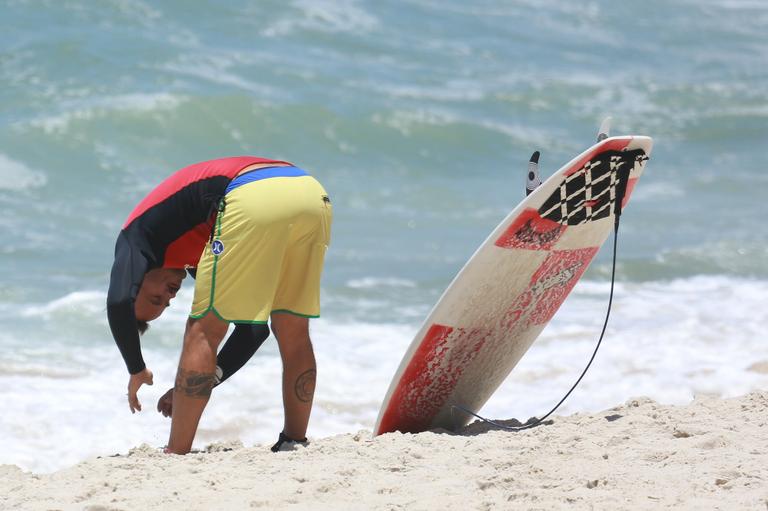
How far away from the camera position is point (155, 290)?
3674 millimetres

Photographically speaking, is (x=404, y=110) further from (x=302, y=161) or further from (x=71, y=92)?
(x=71, y=92)

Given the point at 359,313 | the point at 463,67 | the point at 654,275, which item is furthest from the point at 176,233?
the point at 463,67

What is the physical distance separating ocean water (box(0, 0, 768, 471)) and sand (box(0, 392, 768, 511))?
1758 millimetres

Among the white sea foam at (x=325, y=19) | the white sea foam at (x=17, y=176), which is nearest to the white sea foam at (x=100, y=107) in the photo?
the white sea foam at (x=17, y=176)

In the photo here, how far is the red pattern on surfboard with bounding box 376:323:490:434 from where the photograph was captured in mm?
3965

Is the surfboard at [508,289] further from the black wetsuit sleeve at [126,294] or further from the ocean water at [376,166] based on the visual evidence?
the ocean water at [376,166]

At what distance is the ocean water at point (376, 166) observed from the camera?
20.4ft

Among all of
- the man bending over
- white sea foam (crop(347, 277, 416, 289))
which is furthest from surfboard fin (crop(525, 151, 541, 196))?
white sea foam (crop(347, 277, 416, 289))

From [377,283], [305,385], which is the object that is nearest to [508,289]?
[305,385]

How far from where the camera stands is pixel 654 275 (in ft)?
29.1

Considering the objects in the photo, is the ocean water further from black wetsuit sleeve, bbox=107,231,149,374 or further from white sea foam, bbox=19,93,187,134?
black wetsuit sleeve, bbox=107,231,149,374

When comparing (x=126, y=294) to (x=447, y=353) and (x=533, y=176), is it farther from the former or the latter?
(x=533, y=176)

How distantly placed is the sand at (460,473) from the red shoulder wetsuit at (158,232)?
0.42m

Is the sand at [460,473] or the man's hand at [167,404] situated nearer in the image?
the sand at [460,473]
